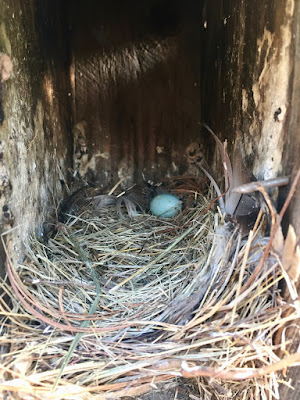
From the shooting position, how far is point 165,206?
181 centimetres

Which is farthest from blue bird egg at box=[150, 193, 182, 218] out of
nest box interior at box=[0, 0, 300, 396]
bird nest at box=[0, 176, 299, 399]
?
bird nest at box=[0, 176, 299, 399]

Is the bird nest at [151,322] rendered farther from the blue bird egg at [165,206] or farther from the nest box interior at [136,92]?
the blue bird egg at [165,206]

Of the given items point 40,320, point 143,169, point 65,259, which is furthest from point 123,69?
point 40,320

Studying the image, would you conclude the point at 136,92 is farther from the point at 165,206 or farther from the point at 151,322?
the point at 151,322

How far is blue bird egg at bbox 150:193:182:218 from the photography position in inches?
70.9

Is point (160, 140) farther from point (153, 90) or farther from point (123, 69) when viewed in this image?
point (123, 69)

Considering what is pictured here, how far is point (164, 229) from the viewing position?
1640 mm

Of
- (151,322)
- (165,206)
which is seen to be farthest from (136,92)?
(151,322)

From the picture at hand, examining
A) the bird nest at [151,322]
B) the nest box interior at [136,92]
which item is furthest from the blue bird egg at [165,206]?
the bird nest at [151,322]

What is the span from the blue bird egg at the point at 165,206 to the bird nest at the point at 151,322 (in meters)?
0.47

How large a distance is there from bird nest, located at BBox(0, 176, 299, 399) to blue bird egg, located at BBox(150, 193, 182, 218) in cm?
47

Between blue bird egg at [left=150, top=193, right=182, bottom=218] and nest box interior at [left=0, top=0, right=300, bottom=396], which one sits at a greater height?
nest box interior at [left=0, top=0, right=300, bottom=396]

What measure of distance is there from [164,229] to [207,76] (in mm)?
842

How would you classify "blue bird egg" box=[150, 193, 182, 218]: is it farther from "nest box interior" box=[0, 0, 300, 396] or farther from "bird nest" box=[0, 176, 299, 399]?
"bird nest" box=[0, 176, 299, 399]
